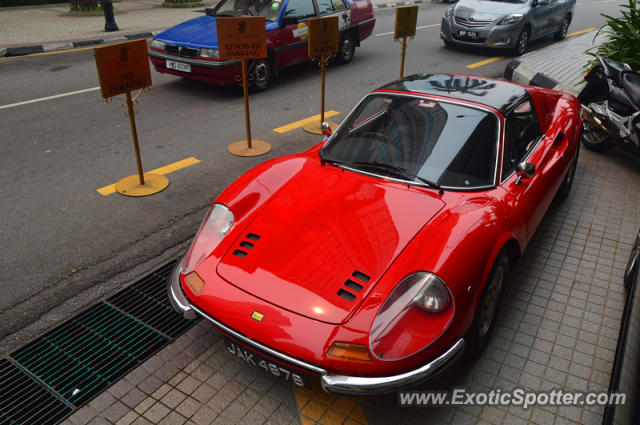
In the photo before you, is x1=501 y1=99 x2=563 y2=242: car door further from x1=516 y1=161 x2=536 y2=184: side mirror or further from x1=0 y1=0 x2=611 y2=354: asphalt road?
x1=0 y1=0 x2=611 y2=354: asphalt road

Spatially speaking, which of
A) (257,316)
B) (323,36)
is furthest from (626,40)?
(257,316)

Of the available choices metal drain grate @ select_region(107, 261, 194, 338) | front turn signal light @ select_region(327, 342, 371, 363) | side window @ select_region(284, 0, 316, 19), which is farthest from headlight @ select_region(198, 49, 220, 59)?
front turn signal light @ select_region(327, 342, 371, 363)

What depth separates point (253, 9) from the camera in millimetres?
9172

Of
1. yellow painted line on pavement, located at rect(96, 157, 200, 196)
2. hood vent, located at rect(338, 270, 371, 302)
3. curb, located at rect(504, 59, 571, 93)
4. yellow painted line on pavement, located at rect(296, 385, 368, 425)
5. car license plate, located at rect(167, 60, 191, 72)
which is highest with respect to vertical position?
hood vent, located at rect(338, 270, 371, 302)

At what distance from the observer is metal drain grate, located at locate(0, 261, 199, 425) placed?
9.68ft

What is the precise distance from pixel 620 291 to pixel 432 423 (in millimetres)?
2128

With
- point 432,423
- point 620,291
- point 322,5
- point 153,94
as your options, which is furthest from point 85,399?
point 322,5

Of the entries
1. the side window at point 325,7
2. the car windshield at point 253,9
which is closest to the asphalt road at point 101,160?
the side window at point 325,7

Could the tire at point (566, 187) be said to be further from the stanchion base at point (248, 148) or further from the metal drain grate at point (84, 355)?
the metal drain grate at point (84, 355)

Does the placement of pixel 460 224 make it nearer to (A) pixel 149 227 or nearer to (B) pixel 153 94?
(A) pixel 149 227

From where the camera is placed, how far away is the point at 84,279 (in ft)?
13.1

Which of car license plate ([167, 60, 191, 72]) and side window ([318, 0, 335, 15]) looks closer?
car license plate ([167, 60, 191, 72])

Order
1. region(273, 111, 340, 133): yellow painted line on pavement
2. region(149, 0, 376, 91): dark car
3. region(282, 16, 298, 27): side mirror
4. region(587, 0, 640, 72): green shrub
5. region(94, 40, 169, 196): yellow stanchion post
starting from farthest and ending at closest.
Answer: region(282, 16, 298, 27): side mirror → region(149, 0, 376, 91): dark car → region(587, 0, 640, 72): green shrub → region(273, 111, 340, 133): yellow painted line on pavement → region(94, 40, 169, 196): yellow stanchion post

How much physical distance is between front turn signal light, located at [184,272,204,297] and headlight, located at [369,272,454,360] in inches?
41.7
